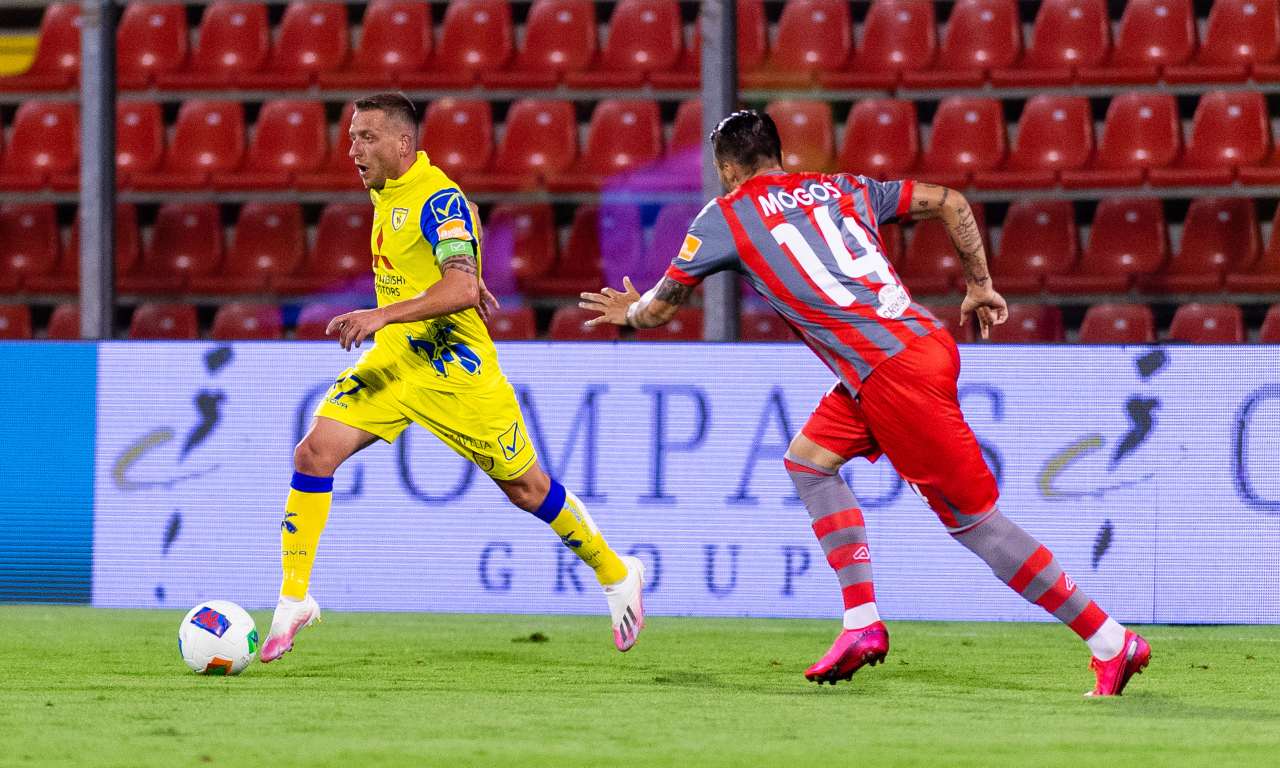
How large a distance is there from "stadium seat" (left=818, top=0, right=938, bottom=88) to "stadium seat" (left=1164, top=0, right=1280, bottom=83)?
4.98ft

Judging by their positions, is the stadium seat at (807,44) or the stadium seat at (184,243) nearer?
the stadium seat at (184,243)

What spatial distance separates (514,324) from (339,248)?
4.71 ft

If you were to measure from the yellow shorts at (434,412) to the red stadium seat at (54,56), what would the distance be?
7.46m

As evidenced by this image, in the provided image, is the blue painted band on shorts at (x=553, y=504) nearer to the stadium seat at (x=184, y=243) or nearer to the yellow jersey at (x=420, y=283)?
the yellow jersey at (x=420, y=283)

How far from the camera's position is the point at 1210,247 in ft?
35.4

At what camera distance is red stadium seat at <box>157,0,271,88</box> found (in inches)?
502

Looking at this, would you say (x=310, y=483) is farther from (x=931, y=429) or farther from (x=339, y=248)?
(x=339, y=248)

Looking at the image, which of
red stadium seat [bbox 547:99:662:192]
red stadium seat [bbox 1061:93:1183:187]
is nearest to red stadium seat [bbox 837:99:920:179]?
red stadium seat [bbox 1061:93:1183:187]

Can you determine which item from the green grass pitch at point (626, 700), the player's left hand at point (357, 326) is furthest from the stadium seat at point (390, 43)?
the player's left hand at point (357, 326)

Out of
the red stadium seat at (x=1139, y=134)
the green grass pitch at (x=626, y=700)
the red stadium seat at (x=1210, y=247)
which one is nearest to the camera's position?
the green grass pitch at (x=626, y=700)

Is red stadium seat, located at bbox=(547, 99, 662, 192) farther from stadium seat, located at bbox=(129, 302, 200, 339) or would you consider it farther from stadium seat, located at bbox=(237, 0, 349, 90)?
stadium seat, located at bbox=(129, 302, 200, 339)

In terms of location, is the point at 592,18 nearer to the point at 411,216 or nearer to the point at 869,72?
the point at 869,72

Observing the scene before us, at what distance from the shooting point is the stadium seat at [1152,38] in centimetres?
Result: 1160

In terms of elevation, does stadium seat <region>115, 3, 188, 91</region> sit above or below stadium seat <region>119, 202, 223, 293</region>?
above
